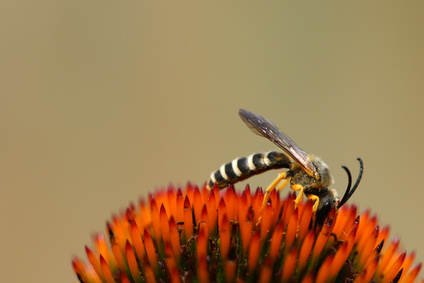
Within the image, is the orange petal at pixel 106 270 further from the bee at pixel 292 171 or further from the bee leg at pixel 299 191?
the bee leg at pixel 299 191

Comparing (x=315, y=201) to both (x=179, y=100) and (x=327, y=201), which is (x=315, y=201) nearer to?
(x=327, y=201)

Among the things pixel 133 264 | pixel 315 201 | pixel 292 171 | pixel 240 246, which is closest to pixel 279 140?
pixel 292 171

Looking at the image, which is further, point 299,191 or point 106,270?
point 299,191

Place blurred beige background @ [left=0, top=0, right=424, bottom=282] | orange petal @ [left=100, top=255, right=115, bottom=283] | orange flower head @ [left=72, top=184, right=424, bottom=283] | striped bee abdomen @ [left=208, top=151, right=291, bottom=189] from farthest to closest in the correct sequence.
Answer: blurred beige background @ [left=0, top=0, right=424, bottom=282]
striped bee abdomen @ [left=208, top=151, right=291, bottom=189]
orange petal @ [left=100, top=255, right=115, bottom=283]
orange flower head @ [left=72, top=184, right=424, bottom=283]

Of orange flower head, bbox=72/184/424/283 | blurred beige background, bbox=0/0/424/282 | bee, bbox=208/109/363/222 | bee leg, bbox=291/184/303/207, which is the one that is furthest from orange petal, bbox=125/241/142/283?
blurred beige background, bbox=0/0/424/282

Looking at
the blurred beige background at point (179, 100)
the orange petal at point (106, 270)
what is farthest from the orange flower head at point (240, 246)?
the blurred beige background at point (179, 100)

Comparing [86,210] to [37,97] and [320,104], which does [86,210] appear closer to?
[37,97]

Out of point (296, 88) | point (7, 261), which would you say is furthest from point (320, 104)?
point (7, 261)

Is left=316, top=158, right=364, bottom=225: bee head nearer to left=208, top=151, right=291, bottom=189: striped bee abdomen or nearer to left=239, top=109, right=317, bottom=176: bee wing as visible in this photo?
left=239, top=109, right=317, bottom=176: bee wing
